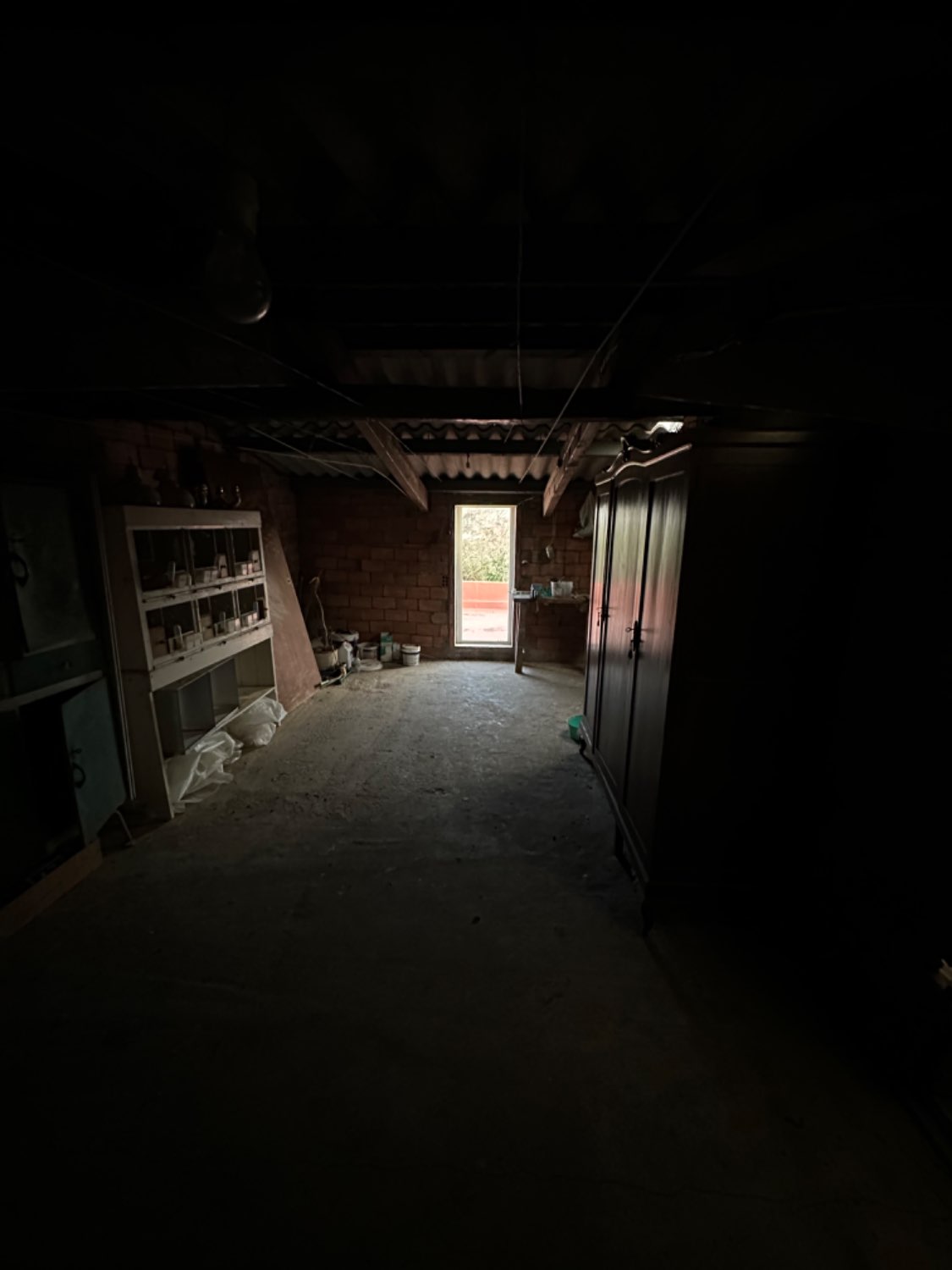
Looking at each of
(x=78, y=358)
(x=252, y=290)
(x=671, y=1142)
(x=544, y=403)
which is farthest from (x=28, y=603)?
(x=671, y=1142)

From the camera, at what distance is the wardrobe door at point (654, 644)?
2.06 metres

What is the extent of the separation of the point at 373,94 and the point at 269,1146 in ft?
8.25

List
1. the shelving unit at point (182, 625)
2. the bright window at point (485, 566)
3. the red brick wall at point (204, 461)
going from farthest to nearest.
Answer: the bright window at point (485, 566), the red brick wall at point (204, 461), the shelving unit at point (182, 625)

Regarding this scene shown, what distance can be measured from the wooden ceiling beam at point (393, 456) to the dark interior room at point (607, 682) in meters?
0.45

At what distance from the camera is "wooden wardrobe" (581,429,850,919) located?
1.87 meters

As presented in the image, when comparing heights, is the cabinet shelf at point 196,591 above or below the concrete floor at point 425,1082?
above

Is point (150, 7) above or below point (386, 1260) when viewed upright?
above

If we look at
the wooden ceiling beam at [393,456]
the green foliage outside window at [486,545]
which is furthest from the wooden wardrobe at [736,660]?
the green foliage outside window at [486,545]

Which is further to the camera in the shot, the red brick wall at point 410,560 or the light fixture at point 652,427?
the red brick wall at point 410,560

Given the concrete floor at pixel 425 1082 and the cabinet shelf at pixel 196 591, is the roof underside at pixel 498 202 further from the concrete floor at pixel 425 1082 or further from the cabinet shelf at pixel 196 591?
the concrete floor at pixel 425 1082

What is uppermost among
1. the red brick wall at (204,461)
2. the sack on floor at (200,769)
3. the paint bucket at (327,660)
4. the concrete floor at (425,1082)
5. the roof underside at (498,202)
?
the roof underside at (498,202)

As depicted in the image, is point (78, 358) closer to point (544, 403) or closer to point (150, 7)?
point (150, 7)

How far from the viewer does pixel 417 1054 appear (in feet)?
5.43

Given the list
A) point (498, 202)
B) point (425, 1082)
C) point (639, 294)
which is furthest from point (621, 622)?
point (425, 1082)
